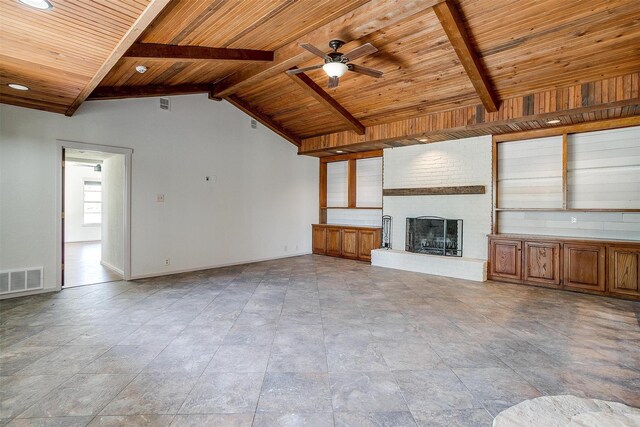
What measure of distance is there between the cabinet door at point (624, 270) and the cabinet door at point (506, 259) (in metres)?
1.20

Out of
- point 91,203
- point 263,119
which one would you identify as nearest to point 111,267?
point 263,119

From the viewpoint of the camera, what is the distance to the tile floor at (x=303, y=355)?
2096mm

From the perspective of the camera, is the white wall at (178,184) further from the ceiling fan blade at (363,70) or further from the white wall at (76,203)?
the white wall at (76,203)

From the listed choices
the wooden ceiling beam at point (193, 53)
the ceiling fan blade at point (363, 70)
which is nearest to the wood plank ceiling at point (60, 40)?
the wooden ceiling beam at point (193, 53)

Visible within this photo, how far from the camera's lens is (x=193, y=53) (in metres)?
4.26

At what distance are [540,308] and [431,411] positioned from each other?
3.14 m

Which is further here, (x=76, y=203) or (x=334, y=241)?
(x=76, y=203)

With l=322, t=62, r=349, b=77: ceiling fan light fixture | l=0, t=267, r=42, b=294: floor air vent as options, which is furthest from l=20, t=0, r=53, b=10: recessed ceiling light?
l=0, t=267, r=42, b=294: floor air vent

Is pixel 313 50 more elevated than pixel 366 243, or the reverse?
pixel 313 50

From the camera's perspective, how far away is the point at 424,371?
8.48ft

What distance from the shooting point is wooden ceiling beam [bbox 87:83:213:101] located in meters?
5.06

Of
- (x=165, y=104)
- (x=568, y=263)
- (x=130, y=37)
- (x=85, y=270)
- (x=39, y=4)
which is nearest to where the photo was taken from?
(x=39, y=4)

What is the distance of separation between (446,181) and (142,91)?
616 centimetres

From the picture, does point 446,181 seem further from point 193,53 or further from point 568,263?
point 193,53
